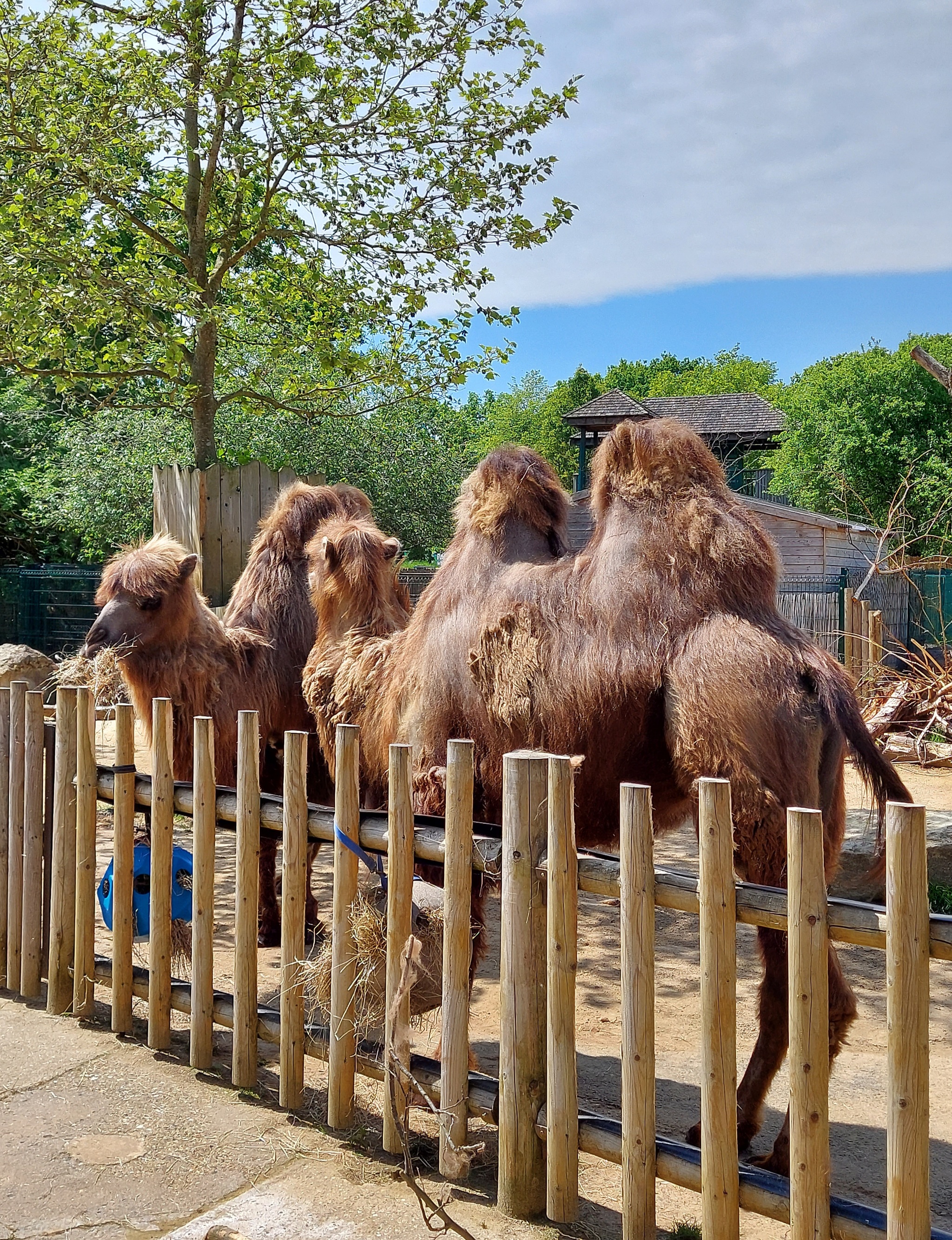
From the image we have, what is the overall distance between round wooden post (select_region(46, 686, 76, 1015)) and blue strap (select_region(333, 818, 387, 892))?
4.88ft

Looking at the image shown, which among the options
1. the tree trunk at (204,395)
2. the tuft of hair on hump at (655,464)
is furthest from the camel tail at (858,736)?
the tree trunk at (204,395)

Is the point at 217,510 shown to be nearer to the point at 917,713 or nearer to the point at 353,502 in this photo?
the point at 353,502

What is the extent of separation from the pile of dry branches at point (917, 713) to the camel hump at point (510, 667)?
942 centimetres

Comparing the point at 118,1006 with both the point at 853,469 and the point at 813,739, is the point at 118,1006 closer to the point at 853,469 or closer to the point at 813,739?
the point at 813,739

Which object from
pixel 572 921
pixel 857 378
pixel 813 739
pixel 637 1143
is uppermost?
pixel 857 378

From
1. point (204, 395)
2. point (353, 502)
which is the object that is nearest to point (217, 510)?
point (204, 395)

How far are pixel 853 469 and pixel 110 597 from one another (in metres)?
36.9

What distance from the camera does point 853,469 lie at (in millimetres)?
39062

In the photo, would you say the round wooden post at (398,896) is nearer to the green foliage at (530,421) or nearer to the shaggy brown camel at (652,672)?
the shaggy brown camel at (652,672)

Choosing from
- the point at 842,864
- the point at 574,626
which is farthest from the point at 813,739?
the point at 842,864

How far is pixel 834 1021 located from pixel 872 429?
38422 millimetres

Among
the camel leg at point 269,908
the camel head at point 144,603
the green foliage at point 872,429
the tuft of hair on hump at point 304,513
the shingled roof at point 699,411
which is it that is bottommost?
the camel leg at point 269,908

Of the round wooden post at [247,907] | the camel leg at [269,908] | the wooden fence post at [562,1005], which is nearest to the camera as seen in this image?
the wooden fence post at [562,1005]

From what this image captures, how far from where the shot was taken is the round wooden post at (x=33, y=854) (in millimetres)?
4668
